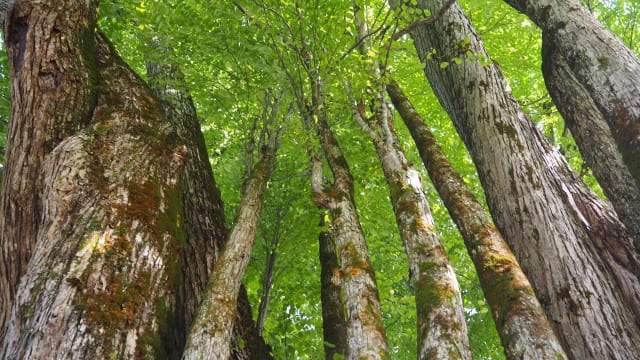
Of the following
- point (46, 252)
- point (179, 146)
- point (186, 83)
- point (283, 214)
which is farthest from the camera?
point (283, 214)

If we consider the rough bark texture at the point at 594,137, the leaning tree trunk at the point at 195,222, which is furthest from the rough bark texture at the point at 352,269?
the rough bark texture at the point at 594,137

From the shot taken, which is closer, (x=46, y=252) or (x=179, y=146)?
(x=46, y=252)

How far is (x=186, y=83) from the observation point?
6.68 meters

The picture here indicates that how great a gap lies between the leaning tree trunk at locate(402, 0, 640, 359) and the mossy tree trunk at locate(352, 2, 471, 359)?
1372 mm

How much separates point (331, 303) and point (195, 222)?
7.54ft

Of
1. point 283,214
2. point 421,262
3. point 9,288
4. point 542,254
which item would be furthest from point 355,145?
point 9,288

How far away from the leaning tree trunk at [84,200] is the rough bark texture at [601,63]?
4.44 meters

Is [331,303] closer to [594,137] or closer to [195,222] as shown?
[195,222]

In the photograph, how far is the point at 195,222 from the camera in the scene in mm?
5156

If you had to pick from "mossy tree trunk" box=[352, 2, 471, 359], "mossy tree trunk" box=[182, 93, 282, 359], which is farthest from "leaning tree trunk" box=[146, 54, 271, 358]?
"mossy tree trunk" box=[352, 2, 471, 359]

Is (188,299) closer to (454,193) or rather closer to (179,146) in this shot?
(179,146)

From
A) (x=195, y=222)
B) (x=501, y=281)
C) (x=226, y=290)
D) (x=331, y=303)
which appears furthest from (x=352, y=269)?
(x=331, y=303)

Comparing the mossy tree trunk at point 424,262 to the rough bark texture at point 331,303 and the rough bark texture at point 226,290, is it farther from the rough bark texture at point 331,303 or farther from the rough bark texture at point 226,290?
the rough bark texture at point 226,290

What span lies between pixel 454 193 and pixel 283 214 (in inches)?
157
